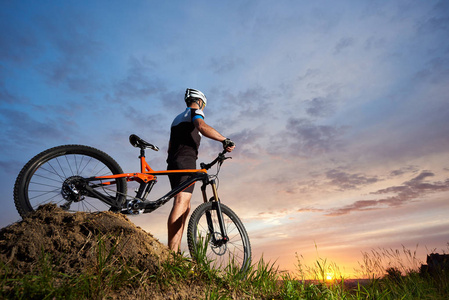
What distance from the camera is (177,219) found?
15.8 ft

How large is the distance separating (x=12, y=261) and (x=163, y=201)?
2143 mm

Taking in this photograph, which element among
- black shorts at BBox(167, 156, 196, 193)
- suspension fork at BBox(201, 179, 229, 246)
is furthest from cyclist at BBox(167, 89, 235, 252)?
suspension fork at BBox(201, 179, 229, 246)

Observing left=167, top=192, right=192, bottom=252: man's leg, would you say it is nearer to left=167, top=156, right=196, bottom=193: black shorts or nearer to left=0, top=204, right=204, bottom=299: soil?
left=167, top=156, right=196, bottom=193: black shorts

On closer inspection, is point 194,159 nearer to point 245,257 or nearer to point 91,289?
point 245,257

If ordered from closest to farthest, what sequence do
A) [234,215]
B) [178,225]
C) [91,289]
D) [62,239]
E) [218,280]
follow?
[91,289] → [62,239] → [218,280] → [178,225] → [234,215]

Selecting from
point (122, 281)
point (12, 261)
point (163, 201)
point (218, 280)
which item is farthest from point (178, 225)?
point (12, 261)

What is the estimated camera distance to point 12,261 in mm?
3000

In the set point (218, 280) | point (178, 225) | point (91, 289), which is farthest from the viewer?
point (178, 225)

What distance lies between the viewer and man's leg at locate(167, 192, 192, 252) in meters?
4.73

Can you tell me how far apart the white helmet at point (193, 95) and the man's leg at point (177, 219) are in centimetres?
162

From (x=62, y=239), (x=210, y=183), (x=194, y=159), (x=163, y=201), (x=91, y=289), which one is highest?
(x=194, y=159)

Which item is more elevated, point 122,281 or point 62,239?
point 62,239

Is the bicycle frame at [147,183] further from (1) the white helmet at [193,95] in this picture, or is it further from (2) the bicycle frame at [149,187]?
(1) the white helmet at [193,95]

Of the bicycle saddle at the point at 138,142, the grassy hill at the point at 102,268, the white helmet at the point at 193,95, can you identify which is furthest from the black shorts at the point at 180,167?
the grassy hill at the point at 102,268
